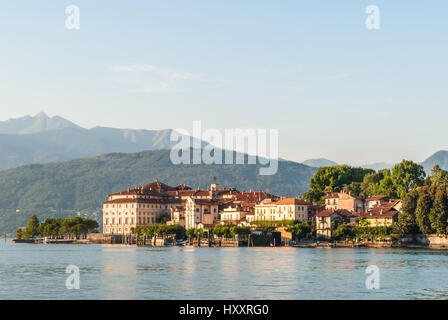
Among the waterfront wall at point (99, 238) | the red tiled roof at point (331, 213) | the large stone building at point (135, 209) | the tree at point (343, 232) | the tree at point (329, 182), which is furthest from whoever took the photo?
the large stone building at point (135, 209)

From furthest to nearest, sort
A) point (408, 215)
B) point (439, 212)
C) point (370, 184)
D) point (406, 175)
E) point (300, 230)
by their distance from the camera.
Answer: point (370, 184) → point (406, 175) → point (300, 230) → point (408, 215) → point (439, 212)

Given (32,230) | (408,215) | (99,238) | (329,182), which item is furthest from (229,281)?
(32,230)

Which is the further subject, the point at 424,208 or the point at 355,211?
the point at 355,211

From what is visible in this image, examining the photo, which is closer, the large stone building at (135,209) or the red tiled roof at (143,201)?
the large stone building at (135,209)

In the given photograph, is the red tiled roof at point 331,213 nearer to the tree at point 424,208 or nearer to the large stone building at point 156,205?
the tree at point 424,208

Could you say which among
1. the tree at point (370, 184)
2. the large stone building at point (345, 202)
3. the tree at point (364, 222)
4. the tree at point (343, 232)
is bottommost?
the tree at point (343, 232)

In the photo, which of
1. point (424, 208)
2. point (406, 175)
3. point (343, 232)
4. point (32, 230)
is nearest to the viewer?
point (424, 208)

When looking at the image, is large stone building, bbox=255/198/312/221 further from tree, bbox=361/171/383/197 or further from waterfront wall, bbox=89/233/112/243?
waterfront wall, bbox=89/233/112/243

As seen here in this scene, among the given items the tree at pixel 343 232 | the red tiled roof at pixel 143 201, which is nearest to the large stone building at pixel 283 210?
the tree at pixel 343 232

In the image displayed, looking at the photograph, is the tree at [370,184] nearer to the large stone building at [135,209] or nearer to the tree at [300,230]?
the tree at [300,230]

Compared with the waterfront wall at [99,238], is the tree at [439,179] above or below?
above

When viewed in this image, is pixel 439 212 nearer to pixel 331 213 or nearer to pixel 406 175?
pixel 331 213

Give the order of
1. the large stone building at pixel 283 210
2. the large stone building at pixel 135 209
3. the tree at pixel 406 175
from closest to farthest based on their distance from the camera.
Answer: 1. the large stone building at pixel 283 210
2. the tree at pixel 406 175
3. the large stone building at pixel 135 209
